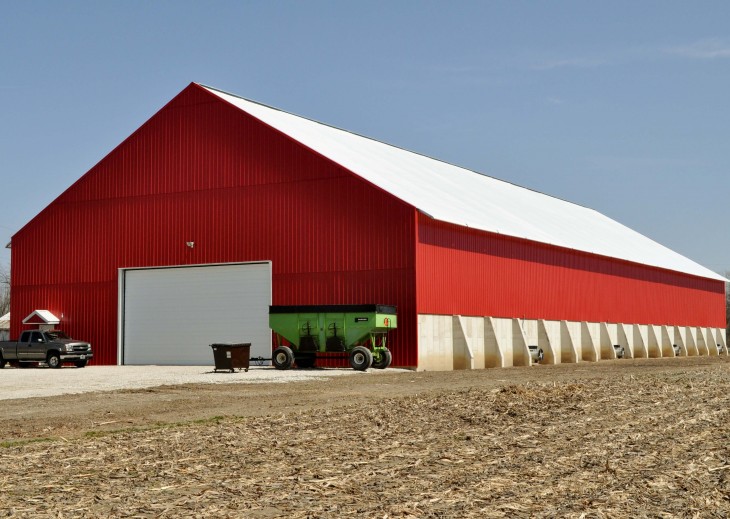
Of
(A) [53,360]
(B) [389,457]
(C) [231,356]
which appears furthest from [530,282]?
(B) [389,457]

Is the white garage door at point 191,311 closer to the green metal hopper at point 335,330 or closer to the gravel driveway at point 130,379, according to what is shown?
the green metal hopper at point 335,330

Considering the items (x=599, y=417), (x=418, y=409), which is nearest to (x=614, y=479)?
(x=599, y=417)

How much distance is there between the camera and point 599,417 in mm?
15898

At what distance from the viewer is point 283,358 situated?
37.5 metres

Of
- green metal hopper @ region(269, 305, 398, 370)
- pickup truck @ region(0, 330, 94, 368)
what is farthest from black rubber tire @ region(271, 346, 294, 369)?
pickup truck @ region(0, 330, 94, 368)

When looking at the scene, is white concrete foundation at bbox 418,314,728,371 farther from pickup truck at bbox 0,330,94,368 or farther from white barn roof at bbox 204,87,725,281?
pickup truck at bbox 0,330,94,368

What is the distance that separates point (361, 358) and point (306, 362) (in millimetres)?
3061

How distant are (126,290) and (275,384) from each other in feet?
61.4

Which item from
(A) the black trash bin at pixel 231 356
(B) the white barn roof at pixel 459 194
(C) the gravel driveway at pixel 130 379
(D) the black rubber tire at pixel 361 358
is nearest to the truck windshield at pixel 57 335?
(C) the gravel driveway at pixel 130 379

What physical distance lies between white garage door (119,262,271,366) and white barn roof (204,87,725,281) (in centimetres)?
638

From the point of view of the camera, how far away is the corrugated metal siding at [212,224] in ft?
130

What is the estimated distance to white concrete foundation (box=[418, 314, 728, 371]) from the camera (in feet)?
129

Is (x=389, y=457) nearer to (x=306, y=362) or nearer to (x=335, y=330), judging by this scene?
(x=335, y=330)

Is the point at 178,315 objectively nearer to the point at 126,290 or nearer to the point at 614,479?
the point at 126,290
